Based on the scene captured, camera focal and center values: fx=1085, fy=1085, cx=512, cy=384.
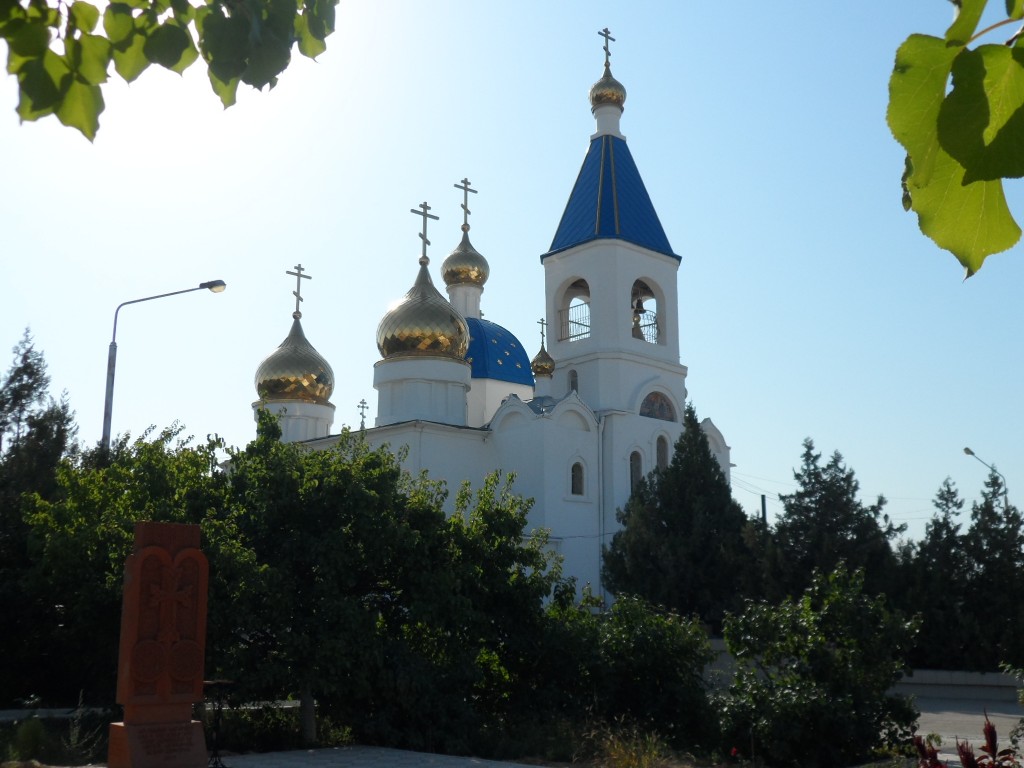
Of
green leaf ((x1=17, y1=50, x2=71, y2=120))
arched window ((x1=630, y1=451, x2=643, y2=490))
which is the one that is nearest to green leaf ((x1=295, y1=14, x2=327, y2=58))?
green leaf ((x1=17, y1=50, x2=71, y2=120))

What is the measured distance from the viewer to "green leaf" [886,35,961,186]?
47.7 inches

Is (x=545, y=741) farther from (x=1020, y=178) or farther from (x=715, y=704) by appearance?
(x=1020, y=178)

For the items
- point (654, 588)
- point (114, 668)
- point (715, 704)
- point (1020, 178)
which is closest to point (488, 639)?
point (715, 704)

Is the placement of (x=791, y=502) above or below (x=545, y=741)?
above

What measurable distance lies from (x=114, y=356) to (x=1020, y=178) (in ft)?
46.6

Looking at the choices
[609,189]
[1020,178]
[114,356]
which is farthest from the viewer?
[609,189]

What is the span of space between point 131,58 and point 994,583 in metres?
20.0

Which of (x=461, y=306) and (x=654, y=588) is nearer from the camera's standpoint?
(x=654, y=588)

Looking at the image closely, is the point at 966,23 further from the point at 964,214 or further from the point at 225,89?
the point at 225,89

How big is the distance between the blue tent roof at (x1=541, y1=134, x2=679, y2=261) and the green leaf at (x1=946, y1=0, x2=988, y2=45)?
26.0m

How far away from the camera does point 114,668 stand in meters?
12.3

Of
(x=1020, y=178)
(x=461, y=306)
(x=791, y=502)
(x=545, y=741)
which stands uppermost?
Answer: (x=461, y=306)

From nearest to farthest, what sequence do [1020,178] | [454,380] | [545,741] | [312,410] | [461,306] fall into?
1. [1020,178]
2. [545,741]
3. [454,380]
4. [312,410]
5. [461,306]

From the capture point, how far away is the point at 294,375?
1141 inches
